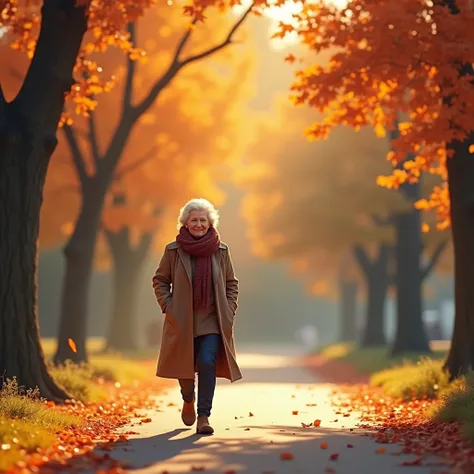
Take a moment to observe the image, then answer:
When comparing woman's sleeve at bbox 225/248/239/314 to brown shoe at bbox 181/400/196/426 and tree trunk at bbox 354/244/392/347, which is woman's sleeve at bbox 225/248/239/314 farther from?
tree trunk at bbox 354/244/392/347

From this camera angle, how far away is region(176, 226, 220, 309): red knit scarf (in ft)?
30.2

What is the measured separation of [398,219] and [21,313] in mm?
14068

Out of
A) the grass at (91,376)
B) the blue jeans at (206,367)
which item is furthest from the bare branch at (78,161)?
the blue jeans at (206,367)

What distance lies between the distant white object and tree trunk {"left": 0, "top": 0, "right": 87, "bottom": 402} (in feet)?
154

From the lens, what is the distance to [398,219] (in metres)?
24.2

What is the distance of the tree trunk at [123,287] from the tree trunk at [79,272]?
1198 centimetres

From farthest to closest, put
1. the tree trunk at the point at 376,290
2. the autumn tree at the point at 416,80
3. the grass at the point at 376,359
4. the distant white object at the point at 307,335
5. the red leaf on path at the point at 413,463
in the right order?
the distant white object at the point at 307,335 < the tree trunk at the point at 376,290 < the grass at the point at 376,359 < the autumn tree at the point at 416,80 < the red leaf on path at the point at 413,463

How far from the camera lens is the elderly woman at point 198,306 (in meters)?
9.22

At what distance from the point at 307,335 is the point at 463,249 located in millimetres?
47345

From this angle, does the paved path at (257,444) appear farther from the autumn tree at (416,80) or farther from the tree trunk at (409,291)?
the tree trunk at (409,291)

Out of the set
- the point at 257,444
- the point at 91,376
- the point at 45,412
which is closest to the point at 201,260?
the point at 257,444

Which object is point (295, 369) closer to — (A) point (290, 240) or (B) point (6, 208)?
(A) point (290, 240)

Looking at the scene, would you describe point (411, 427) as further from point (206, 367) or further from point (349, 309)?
point (349, 309)

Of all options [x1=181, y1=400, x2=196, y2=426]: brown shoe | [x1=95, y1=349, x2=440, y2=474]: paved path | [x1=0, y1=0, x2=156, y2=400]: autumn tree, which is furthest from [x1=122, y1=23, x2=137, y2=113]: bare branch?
[x1=181, y1=400, x2=196, y2=426]: brown shoe
